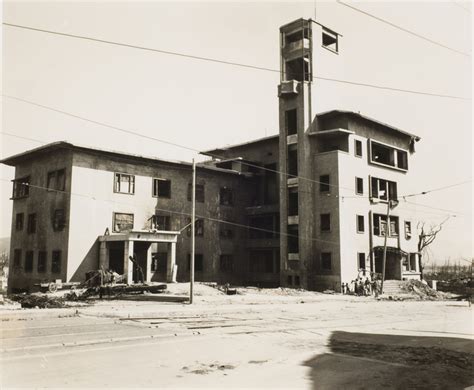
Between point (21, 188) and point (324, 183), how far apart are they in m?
26.4

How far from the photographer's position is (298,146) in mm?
41781

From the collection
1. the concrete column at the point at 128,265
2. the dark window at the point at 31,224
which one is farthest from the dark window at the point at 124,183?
the dark window at the point at 31,224

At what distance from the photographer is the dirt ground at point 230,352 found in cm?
841

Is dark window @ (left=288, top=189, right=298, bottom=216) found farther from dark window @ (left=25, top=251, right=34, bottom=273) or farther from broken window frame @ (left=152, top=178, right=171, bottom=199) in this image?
dark window @ (left=25, top=251, right=34, bottom=273)

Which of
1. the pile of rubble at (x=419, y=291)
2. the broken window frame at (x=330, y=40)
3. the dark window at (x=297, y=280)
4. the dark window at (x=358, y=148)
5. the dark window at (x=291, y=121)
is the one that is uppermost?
the broken window frame at (x=330, y=40)

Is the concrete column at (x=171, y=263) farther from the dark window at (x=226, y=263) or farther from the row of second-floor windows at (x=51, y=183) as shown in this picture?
the row of second-floor windows at (x=51, y=183)

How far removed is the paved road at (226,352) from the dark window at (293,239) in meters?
23.2

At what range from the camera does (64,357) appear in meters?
9.86

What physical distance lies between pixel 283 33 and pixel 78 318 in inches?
1357

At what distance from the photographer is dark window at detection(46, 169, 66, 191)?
116 ft

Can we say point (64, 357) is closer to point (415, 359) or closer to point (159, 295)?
point (415, 359)

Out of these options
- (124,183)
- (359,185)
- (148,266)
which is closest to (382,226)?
(359,185)

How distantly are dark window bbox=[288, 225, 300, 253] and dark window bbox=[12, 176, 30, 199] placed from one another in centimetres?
2283

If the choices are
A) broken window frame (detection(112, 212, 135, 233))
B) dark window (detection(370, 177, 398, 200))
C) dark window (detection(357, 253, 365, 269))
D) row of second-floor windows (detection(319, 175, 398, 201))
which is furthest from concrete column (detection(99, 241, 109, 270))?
dark window (detection(370, 177, 398, 200))
